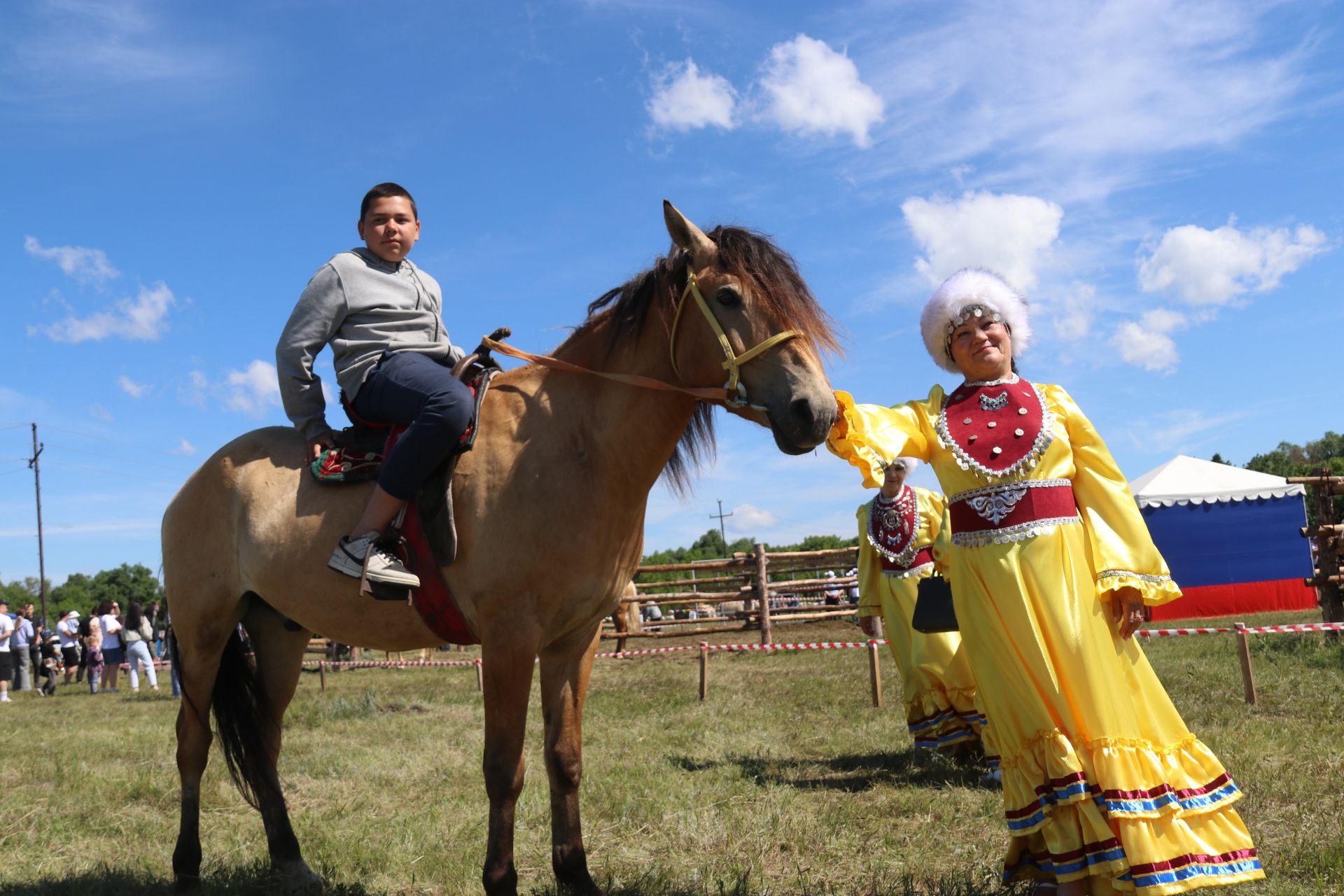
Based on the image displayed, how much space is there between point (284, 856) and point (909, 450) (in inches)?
137

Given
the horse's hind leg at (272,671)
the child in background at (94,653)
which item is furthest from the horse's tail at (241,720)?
the child in background at (94,653)

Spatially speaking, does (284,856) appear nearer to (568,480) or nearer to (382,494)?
(382,494)

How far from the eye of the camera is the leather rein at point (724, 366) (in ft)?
10.6

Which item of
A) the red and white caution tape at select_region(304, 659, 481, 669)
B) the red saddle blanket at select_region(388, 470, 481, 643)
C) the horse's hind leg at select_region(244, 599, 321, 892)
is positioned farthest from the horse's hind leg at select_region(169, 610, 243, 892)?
the red and white caution tape at select_region(304, 659, 481, 669)

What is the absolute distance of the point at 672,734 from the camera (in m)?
8.29

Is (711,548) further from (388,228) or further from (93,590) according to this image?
(388,228)

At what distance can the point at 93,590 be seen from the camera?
101 metres

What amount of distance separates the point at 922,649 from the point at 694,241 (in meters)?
3.96

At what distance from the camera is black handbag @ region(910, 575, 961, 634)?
4.48 meters

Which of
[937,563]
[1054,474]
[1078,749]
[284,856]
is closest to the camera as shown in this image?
[1078,749]

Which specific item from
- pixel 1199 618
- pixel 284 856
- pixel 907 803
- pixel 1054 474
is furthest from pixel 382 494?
pixel 1199 618

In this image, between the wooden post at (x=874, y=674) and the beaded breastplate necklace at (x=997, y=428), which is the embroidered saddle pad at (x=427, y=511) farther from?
the wooden post at (x=874, y=674)

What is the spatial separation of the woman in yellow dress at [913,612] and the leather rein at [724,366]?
9.30 feet

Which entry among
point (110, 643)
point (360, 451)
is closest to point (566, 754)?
point (360, 451)
